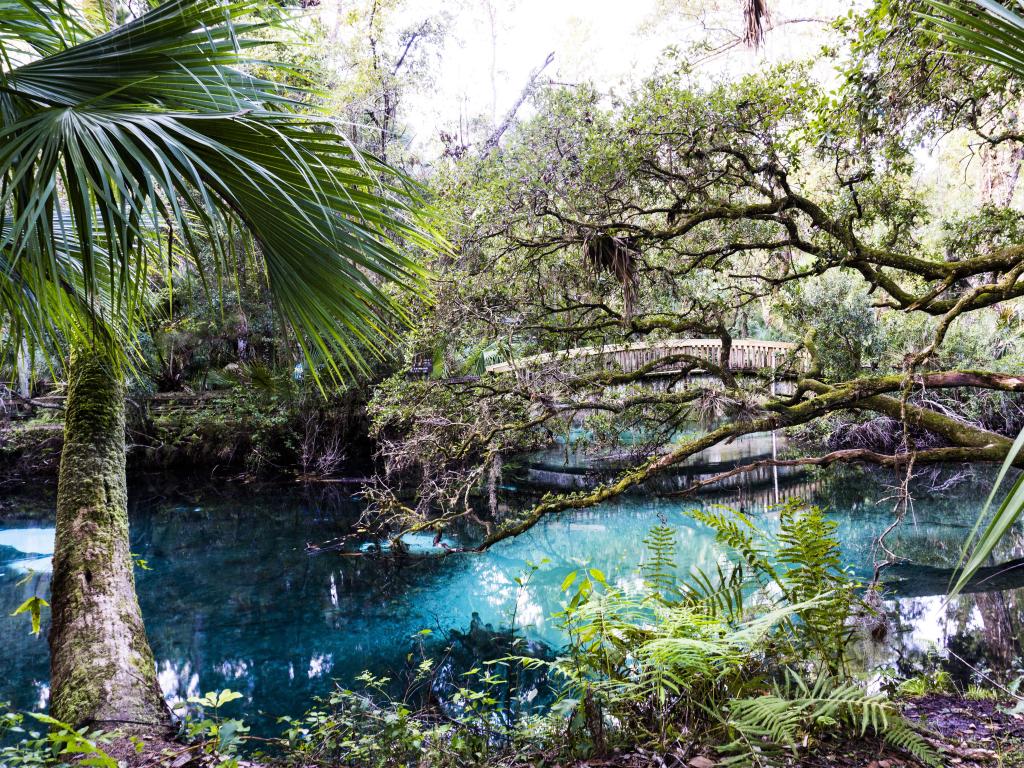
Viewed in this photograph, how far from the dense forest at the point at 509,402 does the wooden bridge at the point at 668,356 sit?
7 centimetres

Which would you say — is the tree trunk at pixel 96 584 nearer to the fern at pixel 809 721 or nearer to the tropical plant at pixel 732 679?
the tropical plant at pixel 732 679

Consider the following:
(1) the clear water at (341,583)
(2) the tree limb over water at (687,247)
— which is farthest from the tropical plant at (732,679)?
(2) the tree limb over water at (687,247)

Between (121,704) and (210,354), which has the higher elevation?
(210,354)

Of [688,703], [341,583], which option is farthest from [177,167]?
[341,583]

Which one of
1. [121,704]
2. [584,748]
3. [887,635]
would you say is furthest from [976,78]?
[121,704]

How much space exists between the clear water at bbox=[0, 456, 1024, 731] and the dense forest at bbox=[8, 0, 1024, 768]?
0.18ft

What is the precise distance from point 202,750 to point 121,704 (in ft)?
3.12

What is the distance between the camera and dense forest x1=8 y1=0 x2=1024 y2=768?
1.73 meters

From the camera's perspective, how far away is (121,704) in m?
2.77

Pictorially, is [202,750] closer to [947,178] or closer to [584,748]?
[584,748]

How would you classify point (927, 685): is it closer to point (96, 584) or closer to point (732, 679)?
point (732, 679)

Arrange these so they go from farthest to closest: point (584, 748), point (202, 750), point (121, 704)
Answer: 1. point (121, 704)
2. point (202, 750)
3. point (584, 748)

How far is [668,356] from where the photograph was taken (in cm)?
523

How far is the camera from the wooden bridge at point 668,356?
5.42 m
